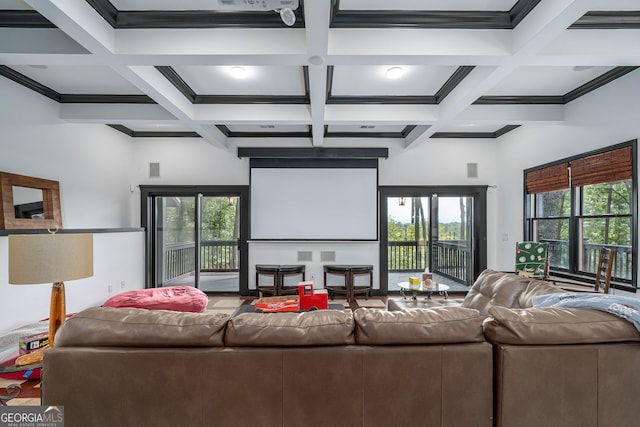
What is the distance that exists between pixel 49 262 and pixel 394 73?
322 centimetres

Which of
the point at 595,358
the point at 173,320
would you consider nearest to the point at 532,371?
the point at 595,358

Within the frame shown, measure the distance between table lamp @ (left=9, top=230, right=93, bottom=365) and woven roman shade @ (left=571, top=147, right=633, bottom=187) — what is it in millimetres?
4699

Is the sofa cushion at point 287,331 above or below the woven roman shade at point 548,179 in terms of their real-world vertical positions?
below

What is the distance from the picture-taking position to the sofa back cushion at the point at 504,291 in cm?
248

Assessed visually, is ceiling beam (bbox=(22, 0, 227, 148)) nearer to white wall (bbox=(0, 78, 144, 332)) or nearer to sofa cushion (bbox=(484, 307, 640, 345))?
white wall (bbox=(0, 78, 144, 332))

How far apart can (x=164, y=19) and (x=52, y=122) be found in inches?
105

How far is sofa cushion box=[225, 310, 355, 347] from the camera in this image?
1.48 metres

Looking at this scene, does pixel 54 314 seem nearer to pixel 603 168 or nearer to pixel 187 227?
pixel 187 227

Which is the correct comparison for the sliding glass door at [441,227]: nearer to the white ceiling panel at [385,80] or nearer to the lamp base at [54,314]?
the white ceiling panel at [385,80]

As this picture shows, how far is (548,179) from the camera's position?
4.30 meters

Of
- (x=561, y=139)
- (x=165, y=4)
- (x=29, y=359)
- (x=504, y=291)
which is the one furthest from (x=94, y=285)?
(x=561, y=139)

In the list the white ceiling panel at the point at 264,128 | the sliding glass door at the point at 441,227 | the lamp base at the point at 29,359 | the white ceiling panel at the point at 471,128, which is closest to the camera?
the lamp base at the point at 29,359

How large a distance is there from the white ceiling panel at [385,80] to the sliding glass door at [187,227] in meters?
2.99

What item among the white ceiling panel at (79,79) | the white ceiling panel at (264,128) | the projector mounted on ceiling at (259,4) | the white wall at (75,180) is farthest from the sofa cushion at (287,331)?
the white ceiling panel at (264,128)
